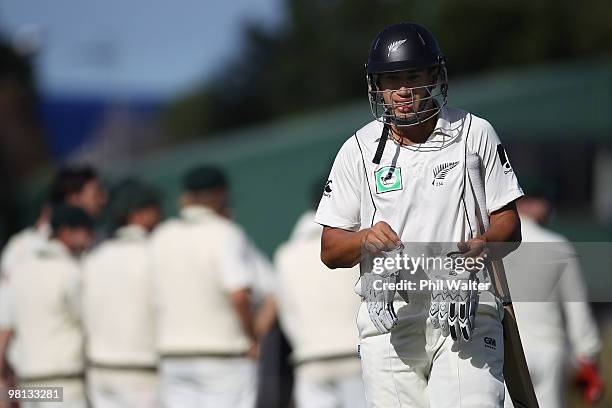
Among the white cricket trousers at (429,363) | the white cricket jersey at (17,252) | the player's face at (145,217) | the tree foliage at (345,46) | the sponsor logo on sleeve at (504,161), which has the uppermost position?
the tree foliage at (345,46)

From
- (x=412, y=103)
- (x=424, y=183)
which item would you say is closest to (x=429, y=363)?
(x=424, y=183)

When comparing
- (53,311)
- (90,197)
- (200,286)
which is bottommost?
(53,311)

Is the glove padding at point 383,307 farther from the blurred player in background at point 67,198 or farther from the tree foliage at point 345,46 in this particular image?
the tree foliage at point 345,46

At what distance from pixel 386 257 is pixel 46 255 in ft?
13.4

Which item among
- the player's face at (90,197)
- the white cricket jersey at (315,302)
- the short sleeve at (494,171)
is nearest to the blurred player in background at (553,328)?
the white cricket jersey at (315,302)

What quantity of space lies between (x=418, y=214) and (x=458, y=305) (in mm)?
479

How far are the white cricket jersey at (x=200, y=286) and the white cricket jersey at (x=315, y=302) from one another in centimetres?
61

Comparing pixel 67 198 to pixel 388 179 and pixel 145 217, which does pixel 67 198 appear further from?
pixel 388 179

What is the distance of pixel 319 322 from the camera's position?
9.08 m

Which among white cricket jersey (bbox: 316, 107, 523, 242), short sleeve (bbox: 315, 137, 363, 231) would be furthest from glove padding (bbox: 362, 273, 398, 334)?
short sleeve (bbox: 315, 137, 363, 231)

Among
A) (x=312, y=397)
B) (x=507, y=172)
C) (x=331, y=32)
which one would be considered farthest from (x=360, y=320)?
(x=331, y=32)

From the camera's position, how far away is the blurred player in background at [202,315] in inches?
342

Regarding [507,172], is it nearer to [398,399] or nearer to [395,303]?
[395,303]

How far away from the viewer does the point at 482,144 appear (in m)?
5.29
